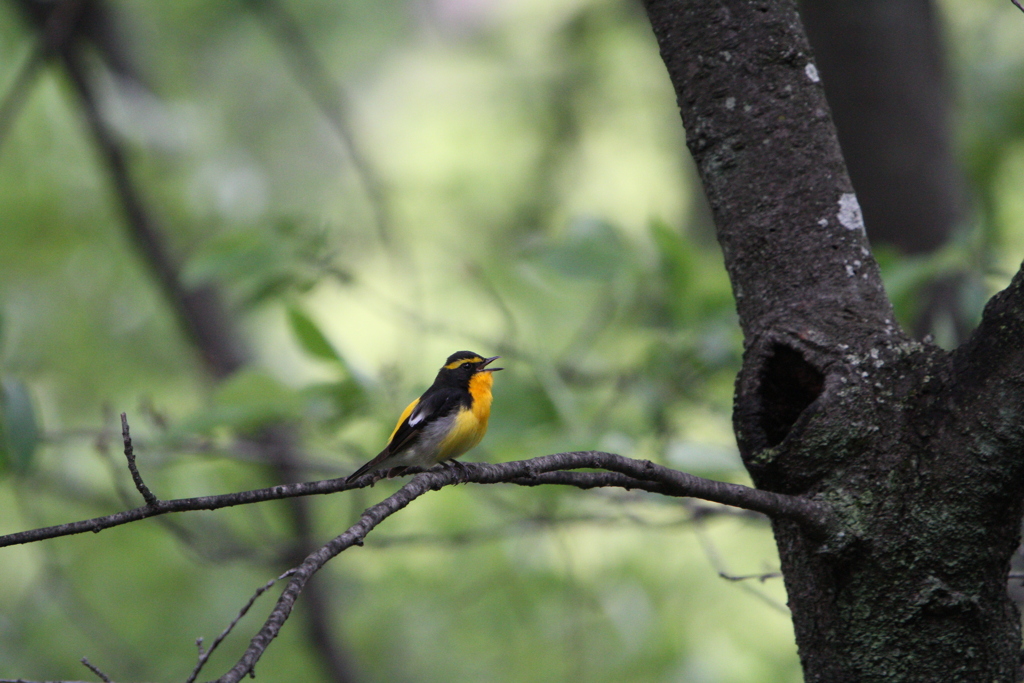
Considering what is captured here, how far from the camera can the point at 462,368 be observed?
4.20m

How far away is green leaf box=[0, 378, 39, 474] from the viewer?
2.93m

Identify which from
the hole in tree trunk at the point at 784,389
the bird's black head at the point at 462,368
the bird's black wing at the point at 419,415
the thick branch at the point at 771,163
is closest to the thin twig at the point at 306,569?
the hole in tree trunk at the point at 784,389

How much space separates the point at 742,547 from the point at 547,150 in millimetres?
4794

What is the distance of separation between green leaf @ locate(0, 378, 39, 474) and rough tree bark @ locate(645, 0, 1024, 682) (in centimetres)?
244

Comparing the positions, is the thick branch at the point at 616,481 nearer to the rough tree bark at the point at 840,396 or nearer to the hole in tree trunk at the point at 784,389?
the rough tree bark at the point at 840,396

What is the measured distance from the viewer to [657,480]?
1.77 meters

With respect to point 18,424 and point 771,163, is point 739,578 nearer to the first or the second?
point 771,163

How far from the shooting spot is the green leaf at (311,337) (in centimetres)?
348

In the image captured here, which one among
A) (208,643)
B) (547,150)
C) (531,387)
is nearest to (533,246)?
(531,387)

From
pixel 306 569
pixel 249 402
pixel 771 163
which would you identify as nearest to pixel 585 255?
pixel 771 163

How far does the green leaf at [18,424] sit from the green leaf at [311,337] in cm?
101

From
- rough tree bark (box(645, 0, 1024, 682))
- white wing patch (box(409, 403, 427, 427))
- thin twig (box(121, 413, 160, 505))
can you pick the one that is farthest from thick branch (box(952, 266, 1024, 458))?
white wing patch (box(409, 403, 427, 427))

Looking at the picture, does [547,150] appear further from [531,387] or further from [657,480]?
[657,480]

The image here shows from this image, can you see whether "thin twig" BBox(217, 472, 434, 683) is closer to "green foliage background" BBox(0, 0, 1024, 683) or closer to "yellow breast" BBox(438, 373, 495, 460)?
"green foliage background" BBox(0, 0, 1024, 683)
